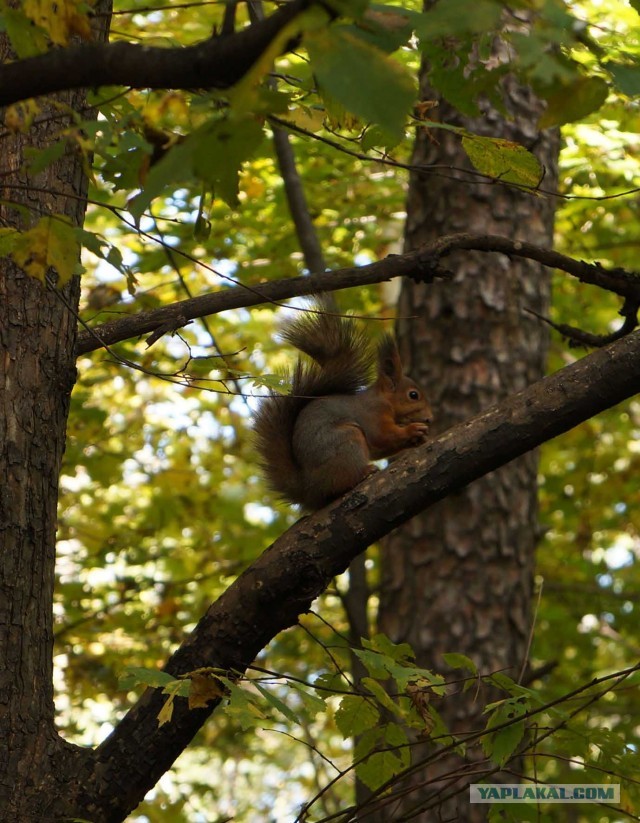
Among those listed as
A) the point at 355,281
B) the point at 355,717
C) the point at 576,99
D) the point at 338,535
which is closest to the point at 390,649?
the point at 355,717

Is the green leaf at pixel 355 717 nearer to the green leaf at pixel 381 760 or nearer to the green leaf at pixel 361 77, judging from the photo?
the green leaf at pixel 381 760

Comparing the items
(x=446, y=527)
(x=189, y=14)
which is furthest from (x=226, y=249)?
(x=446, y=527)

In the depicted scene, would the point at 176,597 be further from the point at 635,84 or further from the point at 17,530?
the point at 635,84

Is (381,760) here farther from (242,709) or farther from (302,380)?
(302,380)

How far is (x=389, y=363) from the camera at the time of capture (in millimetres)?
3547

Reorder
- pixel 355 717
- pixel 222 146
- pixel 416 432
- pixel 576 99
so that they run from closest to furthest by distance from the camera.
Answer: pixel 222 146 → pixel 576 99 → pixel 355 717 → pixel 416 432

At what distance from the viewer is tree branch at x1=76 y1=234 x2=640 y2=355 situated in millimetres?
2123

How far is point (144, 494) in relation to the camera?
733 centimetres

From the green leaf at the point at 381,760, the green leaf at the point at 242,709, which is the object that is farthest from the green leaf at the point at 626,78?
the green leaf at the point at 381,760

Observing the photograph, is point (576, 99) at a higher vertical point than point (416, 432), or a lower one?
lower

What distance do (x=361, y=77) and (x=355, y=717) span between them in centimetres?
150

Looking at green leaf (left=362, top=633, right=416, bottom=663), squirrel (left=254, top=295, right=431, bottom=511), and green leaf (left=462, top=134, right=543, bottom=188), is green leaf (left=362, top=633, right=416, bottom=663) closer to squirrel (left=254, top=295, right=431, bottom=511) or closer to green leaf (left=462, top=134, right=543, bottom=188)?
squirrel (left=254, top=295, right=431, bottom=511)

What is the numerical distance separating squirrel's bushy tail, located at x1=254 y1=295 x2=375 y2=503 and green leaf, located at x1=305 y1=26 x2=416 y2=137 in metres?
1.99

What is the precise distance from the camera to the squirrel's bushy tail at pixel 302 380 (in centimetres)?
309
